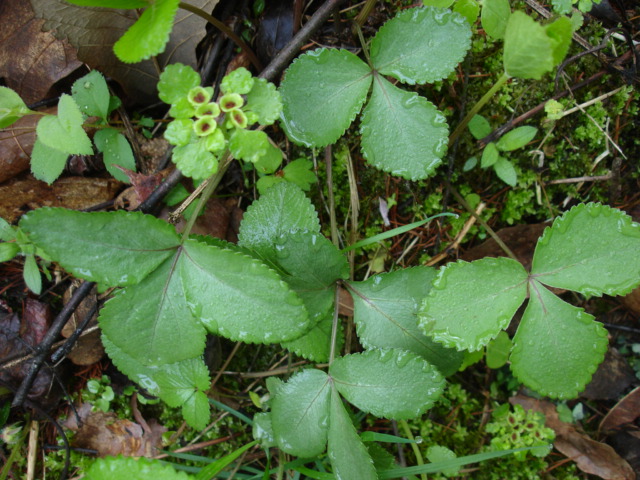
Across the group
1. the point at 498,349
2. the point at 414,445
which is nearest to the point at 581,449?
the point at 498,349

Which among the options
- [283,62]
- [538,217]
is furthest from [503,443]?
[283,62]

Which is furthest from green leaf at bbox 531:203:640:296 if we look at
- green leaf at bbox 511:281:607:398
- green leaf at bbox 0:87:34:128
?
green leaf at bbox 0:87:34:128

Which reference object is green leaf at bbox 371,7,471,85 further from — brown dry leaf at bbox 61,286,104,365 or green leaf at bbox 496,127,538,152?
brown dry leaf at bbox 61,286,104,365

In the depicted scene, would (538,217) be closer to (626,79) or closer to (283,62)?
(626,79)

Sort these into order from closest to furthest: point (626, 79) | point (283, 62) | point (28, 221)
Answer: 1. point (28, 221)
2. point (283, 62)
3. point (626, 79)

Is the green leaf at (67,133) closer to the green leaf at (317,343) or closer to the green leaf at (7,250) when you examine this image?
the green leaf at (7,250)

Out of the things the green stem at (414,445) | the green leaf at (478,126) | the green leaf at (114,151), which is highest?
the green leaf at (478,126)

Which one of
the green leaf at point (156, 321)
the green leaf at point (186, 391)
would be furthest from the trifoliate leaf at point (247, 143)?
the green leaf at point (186, 391)
